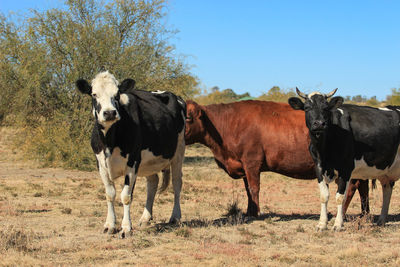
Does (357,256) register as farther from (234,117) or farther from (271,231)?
(234,117)

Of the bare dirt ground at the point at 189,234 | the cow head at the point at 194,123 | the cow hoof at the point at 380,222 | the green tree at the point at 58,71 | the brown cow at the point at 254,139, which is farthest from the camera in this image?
the green tree at the point at 58,71

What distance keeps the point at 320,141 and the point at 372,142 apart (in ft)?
3.59

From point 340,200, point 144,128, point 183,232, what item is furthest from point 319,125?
point 144,128

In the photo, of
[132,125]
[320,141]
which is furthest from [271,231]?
[132,125]

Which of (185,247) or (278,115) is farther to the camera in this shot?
(278,115)

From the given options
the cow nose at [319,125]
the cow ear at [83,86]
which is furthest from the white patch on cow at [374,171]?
the cow ear at [83,86]

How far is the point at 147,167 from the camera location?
8.26 metres

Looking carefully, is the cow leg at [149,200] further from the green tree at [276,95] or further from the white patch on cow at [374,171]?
the green tree at [276,95]

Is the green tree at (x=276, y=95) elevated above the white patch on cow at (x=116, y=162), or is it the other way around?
the green tree at (x=276, y=95)

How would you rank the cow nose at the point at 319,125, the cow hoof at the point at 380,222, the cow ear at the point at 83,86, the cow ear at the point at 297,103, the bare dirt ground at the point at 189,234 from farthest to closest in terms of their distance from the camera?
the cow hoof at the point at 380,222, the cow ear at the point at 297,103, the cow nose at the point at 319,125, the cow ear at the point at 83,86, the bare dirt ground at the point at 189,234

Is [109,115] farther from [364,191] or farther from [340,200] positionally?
[364,191]

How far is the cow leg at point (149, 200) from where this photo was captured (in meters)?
8.66

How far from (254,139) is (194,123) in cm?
135

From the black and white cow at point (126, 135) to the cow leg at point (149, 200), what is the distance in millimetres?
17
